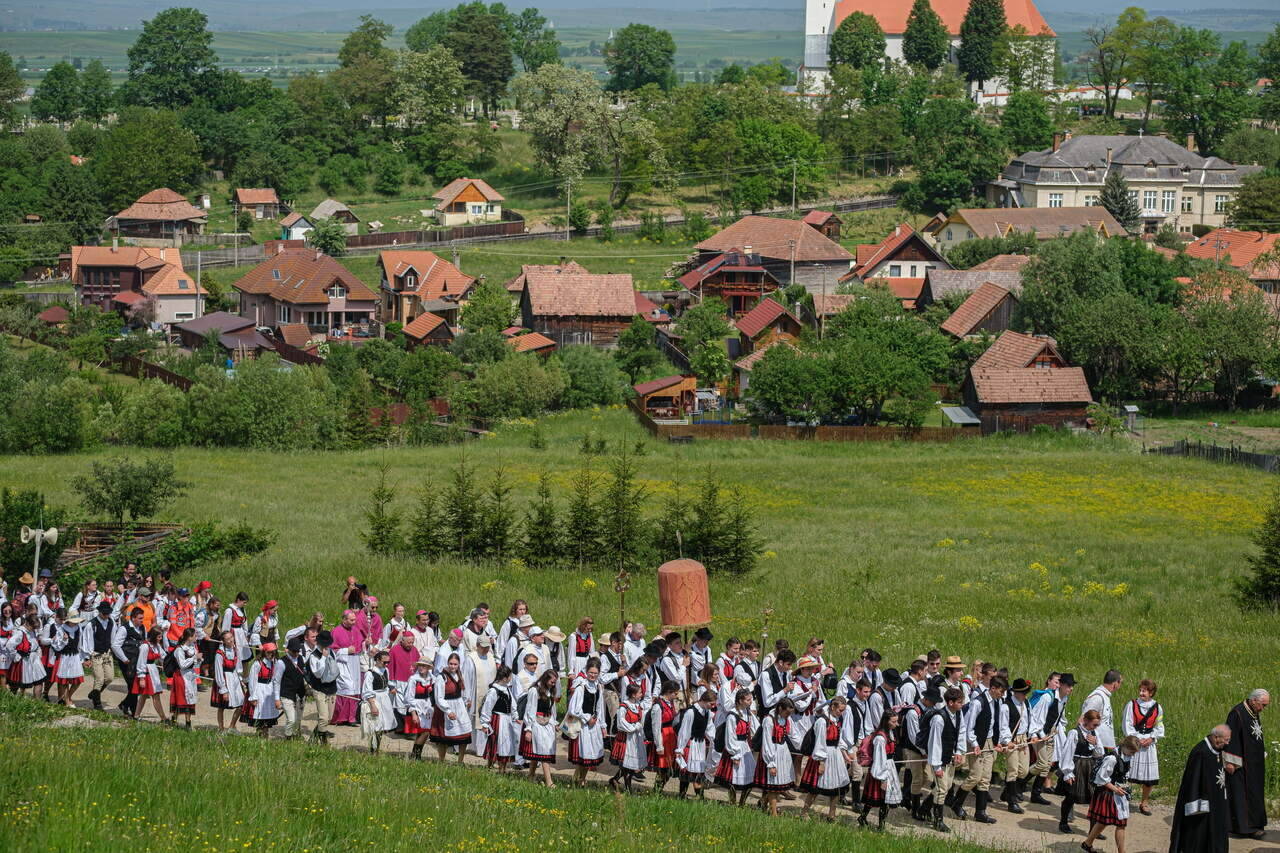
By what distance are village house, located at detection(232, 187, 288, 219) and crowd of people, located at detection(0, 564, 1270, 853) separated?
284 feet

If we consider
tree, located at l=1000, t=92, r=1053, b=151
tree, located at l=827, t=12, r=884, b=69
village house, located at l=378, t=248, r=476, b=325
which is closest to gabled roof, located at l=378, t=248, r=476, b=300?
village house, located at l=378, t=248, r=476, b=325

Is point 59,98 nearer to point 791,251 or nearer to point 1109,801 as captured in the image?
point 791,251

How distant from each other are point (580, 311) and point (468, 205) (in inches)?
1082

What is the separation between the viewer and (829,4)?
174625 millimetres

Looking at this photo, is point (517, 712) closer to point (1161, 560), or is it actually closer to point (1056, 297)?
point (1161, 560)

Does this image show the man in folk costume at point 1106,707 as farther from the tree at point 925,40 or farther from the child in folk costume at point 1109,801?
the tree at point 925,40

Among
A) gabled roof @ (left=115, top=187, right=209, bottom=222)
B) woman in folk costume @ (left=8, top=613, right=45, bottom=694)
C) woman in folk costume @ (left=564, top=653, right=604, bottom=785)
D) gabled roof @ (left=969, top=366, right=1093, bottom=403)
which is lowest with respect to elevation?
gabled roof @ (left=969, top=366, right=1093, bottom=403)

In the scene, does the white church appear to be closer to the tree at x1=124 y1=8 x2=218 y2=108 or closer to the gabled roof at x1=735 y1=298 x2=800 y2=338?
the tree at x1=124 y1=8 x2=218 y2=108

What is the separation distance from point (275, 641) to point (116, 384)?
167 feet

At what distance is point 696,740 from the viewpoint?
A: 1897 centimetres

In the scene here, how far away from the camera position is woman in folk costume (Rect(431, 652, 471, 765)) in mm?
19984

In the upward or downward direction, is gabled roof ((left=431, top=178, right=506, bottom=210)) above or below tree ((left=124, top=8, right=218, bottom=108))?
below

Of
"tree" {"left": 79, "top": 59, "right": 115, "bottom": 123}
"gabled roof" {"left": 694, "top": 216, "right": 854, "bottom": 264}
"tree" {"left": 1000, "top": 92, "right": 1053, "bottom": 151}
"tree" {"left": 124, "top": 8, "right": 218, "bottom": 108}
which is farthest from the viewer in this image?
"tree" {"left": 79, "top": 59, "right": 115, "bottom": 123}

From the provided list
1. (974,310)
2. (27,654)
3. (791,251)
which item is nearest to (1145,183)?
(791,251)
